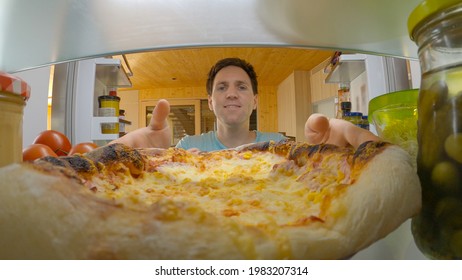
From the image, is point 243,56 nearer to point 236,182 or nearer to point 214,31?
point 214,31

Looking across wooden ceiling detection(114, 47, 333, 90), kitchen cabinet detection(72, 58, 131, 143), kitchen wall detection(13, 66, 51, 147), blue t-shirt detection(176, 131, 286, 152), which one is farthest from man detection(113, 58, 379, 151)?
kitchen wall detection(13, 66, 51, 147)

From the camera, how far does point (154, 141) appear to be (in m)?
0.61

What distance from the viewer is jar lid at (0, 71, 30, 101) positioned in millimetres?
249

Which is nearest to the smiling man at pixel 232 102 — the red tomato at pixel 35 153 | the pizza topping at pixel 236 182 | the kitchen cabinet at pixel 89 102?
the kitchen cabinet at pixel 89 102

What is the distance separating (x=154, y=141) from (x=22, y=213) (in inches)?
18.1

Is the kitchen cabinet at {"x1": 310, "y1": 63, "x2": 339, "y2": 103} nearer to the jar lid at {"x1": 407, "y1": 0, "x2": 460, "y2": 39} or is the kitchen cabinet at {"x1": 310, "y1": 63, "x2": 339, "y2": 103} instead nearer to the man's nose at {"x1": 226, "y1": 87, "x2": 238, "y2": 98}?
the man's nose at {"x1": 226, "y1": 87, "x2": 238, "y2": 98}

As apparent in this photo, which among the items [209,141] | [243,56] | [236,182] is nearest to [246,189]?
[236,182]

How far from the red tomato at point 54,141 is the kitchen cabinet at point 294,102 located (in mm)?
844

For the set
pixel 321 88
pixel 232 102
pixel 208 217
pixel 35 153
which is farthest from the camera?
pixel 232 102

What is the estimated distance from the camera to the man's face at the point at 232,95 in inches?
42.4

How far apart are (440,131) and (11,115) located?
324 millimetres

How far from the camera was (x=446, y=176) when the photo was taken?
0.55 feet

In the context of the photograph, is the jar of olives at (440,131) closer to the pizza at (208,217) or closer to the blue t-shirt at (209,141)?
the pizza at (208,217)
